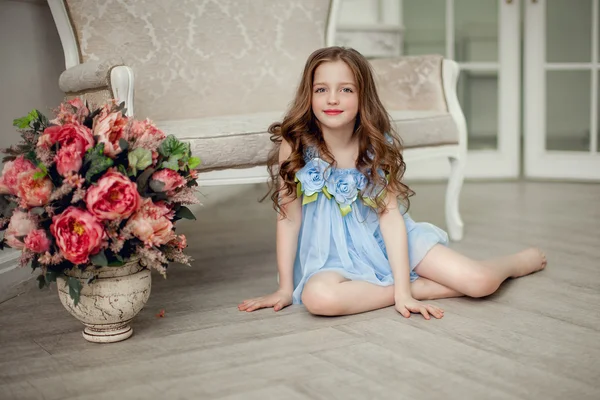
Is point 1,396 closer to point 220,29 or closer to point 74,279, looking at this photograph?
point 74,279

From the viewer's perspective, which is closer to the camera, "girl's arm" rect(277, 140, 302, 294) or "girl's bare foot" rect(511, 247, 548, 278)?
"girl's arm" rect(277, 140, 302, 294)

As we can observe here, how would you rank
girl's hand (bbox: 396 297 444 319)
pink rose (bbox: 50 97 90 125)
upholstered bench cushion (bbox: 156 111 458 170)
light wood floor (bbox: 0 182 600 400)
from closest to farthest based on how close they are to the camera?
light wood floor (bbox: 0 182 600 400) < pink rose (bbox: 50 97 90 125) < girl's hand (bbox: 396 297 444 319) < upholstered bench cushion (bbox: 156 111 458 170)

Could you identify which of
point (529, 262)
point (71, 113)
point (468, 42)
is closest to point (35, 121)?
point (71, 113)

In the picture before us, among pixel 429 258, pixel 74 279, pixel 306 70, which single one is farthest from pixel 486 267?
pixel 74 279

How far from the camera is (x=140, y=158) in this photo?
1632 millimetres

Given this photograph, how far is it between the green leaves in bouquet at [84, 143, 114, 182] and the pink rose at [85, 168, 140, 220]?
0.02 m

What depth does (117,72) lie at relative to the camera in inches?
79.6

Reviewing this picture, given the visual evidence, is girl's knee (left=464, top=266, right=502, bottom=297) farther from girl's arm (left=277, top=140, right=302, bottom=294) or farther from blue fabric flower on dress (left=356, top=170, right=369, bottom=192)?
girl's arm (left=277, top=140, right=302, bottom=294)

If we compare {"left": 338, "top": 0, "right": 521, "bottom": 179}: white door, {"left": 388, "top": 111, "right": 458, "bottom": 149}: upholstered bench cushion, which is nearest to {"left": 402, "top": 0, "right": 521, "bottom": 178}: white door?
{"left": 338, "top": 0, "right": 521, "bottom": 179}: white door

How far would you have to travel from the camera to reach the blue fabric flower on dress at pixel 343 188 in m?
1.96

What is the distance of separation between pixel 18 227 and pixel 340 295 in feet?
2.51

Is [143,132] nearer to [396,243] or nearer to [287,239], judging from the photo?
[287,239]

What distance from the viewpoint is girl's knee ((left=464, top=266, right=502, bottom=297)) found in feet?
6.40

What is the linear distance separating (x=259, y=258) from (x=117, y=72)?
35.3 inches
